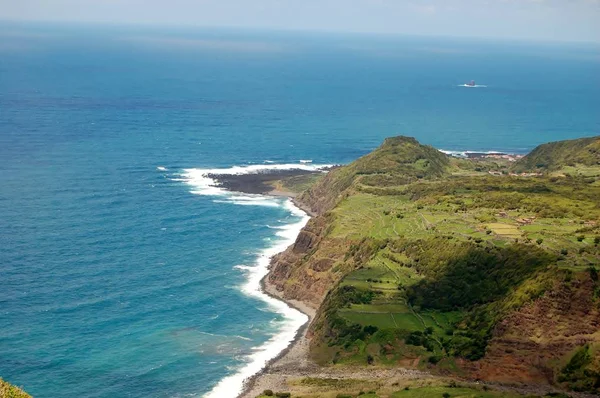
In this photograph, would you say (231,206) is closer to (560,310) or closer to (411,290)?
(411,290)

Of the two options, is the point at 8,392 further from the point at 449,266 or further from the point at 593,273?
the point at 449,266

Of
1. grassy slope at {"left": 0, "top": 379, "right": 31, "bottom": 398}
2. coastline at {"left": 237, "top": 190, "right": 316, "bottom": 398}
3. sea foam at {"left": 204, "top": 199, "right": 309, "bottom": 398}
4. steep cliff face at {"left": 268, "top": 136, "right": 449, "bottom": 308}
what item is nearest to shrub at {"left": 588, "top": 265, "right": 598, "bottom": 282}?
coastline at {"left": 237, "top": 190, "right": 316, "bottom": 398}

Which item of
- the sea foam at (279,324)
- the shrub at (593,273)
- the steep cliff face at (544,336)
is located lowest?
the sea foam at (279,324)

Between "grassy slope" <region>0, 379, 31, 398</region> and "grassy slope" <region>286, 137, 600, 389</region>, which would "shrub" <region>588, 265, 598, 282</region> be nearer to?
"grassy slope" <region>286, 137, 600, 389</region>

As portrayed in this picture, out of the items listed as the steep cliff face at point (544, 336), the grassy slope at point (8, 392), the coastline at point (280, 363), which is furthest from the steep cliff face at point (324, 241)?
the grassy slope at point (8, 392)

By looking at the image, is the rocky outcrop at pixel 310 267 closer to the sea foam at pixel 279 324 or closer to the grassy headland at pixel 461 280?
the grassy headland at pixel 461 280
